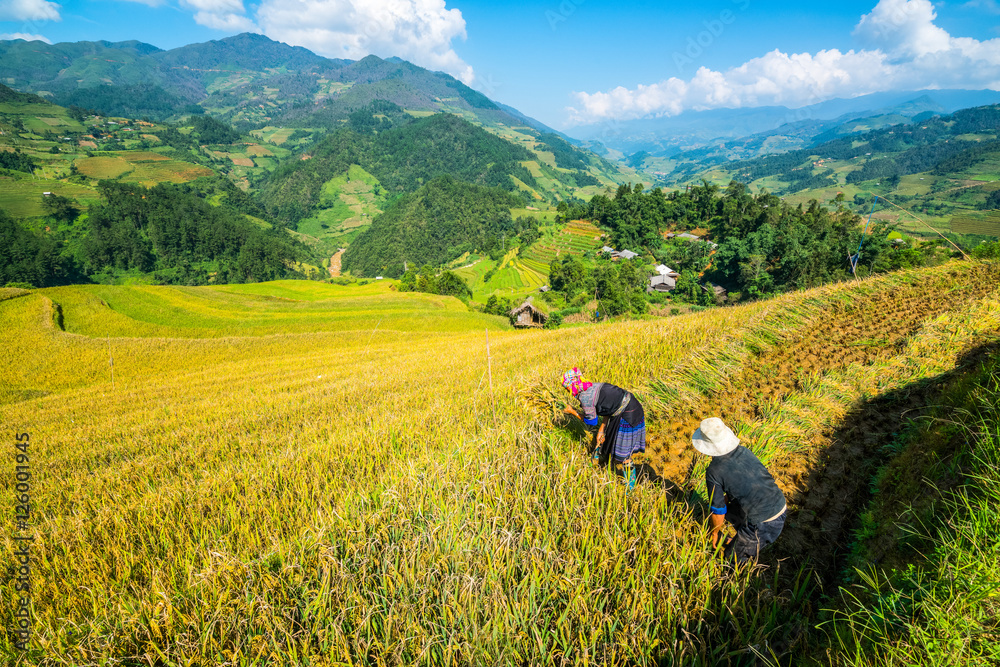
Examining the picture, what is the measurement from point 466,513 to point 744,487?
2.29 m

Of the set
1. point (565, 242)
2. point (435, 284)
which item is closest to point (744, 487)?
point (435, 284)

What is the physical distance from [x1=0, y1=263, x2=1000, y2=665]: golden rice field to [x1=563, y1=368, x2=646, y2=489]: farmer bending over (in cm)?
40

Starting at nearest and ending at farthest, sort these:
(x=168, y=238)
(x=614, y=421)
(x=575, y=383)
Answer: (x=614, y=421)
(x=575, y=383)
(x=168, y=238)

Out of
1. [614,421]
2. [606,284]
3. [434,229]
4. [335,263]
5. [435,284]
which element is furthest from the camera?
[335,263]

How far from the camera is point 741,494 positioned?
307cm

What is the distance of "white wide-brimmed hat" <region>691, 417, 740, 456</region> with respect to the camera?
3.17m

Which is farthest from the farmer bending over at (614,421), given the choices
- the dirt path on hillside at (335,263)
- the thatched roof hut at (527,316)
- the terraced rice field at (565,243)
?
the dirt path on hillside at (335,263)

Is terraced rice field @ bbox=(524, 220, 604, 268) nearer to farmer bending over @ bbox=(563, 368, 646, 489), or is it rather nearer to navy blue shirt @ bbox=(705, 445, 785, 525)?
farmer bending over @ bbox=(563, 368, 646, 489)

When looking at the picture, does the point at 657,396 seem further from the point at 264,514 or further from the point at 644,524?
the point at 264,514

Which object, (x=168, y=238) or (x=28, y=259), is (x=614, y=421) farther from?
(x=168, y=238)

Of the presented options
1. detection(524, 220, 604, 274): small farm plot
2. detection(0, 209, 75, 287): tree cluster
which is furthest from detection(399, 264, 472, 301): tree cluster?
detection(0, 209, 75, 287): tree cluster

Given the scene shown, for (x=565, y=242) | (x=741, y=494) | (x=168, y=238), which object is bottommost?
(x=741, y=494)

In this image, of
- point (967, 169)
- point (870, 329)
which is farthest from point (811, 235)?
point (967, 169)

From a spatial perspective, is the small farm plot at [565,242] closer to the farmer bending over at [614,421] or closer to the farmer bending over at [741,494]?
the farmer bending over at [614,421]
